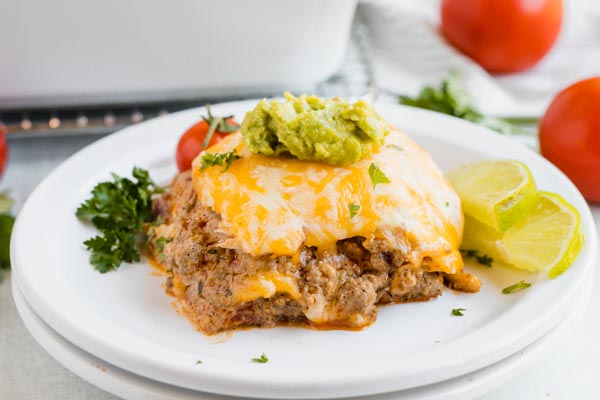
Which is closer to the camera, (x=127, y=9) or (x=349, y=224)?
(x=349, y=224)

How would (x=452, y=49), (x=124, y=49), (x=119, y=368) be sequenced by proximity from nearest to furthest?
(x=119, y=368) → (x=124, y=49) → (x=452, y=49)

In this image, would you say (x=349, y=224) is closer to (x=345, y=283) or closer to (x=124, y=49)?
(x=345, y=283)

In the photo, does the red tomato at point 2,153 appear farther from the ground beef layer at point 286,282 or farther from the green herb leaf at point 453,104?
the green herb leaf at point 453,104

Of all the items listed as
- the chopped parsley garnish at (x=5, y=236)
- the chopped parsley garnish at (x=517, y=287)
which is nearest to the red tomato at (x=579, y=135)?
the chopped parsley garnish at (x=517, y=287)

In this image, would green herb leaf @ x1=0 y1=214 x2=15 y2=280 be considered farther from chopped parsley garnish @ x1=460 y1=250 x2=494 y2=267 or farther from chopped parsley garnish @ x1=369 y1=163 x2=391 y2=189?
chopped parsley garnish @ x1=460 y1=250 x2=494 y2=267

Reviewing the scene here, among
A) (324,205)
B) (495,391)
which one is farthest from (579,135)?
(324,205)

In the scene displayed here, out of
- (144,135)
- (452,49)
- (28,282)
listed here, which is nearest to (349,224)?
(28,282)

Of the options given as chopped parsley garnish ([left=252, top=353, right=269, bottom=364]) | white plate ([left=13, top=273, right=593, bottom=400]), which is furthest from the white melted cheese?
white plate ([left=13, top=273, right=593, bottom=400])
